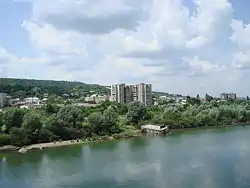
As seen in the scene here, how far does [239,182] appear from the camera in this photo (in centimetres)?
1636

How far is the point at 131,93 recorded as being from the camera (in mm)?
75375

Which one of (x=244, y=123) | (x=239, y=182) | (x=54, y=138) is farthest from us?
(x=244, y=123)

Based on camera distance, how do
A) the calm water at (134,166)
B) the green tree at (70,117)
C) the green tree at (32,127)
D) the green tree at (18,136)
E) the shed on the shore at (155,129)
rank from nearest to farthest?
the calm water at (134,166)
the green tree at (18,136)
the green tree at (32,127)
the green tree at (70,117)
the shed on the shore at (155,129)

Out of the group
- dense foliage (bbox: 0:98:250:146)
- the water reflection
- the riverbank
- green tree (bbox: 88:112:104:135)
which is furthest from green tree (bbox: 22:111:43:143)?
green tree (bbox: 88:112:104:135)

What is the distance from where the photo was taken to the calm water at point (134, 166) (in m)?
17.0

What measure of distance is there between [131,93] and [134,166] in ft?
180

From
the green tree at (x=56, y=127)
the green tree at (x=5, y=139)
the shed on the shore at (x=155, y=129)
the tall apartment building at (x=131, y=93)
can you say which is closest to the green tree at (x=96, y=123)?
the green tree at (x=56, y=127)

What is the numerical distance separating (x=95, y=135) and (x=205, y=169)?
17.2m

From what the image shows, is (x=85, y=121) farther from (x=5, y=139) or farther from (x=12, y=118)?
(x=5, y=139)

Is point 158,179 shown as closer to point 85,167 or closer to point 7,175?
point 85,167

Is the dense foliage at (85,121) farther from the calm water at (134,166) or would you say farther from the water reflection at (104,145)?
the calm water at (134,166)

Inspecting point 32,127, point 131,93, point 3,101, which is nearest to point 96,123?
point 32,127

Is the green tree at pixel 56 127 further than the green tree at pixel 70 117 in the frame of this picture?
No

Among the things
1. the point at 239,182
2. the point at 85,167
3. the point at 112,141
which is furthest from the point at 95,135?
the point at 239,182
